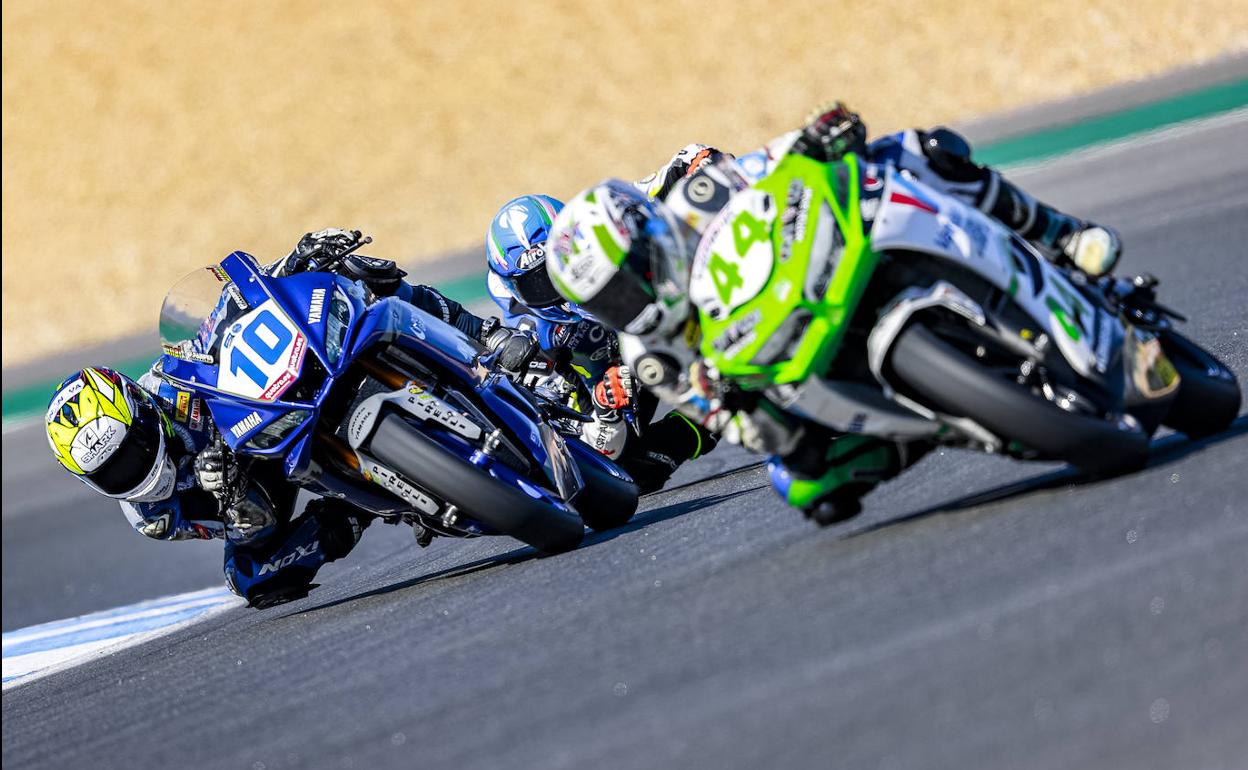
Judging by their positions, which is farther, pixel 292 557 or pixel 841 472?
pixel 292 557

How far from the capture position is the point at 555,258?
6305 mm

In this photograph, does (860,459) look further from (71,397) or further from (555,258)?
(71,397)

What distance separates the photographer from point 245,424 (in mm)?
7668

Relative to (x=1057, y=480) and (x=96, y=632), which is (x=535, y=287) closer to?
(x=96, y=632)

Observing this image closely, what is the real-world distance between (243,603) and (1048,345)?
593 centimetres

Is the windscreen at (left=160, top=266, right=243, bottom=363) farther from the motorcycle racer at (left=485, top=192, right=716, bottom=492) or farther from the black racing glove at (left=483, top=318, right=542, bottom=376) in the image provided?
the motorcycle racer at (left=485, top=192, right=716, bottom=492)

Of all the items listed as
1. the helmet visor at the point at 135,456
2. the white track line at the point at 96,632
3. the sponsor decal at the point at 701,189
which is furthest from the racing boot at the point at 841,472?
the white track line at the point at 96,632

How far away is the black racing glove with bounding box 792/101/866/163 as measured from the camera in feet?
19.9

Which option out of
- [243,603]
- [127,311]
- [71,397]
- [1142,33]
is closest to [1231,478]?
[71,397]

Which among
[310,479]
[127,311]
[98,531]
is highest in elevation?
[310,479]

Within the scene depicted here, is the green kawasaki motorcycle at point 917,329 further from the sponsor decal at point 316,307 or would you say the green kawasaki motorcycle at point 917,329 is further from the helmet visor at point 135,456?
the helmet visor at point 135,456

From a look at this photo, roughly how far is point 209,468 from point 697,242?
2.96 m

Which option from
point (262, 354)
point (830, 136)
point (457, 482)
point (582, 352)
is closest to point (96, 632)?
point (582, 352)

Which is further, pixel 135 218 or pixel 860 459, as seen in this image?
pixel 135 218
